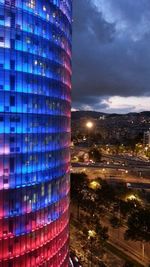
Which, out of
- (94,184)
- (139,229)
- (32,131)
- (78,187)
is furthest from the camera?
(94,184)

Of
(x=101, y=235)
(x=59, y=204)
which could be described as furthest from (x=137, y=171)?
(x=59, y=204)

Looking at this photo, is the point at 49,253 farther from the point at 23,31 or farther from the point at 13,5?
the point at 13,5

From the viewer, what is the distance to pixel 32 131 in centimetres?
7319

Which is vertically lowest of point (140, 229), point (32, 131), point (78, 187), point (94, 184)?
point (140, 229)

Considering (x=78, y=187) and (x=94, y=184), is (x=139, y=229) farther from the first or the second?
(x=94, y=184)

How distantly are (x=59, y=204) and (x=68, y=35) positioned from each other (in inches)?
1613

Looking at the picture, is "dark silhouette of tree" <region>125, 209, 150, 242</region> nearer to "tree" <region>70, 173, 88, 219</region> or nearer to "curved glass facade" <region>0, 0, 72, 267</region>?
"curved glass facade" <region>0, 0, 72, 267</region>

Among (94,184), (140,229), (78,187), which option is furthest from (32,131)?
(94,184)

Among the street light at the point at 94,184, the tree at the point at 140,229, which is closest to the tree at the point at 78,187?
the street light at the point at 94,184

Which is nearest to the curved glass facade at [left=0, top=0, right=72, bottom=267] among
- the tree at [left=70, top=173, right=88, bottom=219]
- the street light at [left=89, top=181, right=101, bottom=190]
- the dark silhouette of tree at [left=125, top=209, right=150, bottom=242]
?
the dark silhouette of tree at [left=125, top=209, right=150, bottom=242]

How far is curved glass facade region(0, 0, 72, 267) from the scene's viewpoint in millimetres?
69000

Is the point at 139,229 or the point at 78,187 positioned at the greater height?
the point at 78,187

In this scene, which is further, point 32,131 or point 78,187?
point 78,187

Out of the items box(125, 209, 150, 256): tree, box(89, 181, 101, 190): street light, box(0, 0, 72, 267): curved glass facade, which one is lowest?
box(125, 209, 150, 256): tree
